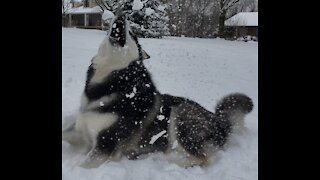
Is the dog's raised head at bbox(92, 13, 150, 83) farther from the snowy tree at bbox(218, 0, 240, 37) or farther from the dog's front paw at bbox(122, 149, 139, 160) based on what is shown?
the snowy tree at bbox(218, 0, 240, 37)

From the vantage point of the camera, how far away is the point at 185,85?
5.00 m

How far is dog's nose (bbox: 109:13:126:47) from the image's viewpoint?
3.03m

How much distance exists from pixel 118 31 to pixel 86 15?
541 centimetres

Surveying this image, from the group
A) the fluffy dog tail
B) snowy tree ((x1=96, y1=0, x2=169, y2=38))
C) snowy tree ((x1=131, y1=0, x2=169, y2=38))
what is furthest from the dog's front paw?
snowy tree ((x1=131, y1=0, x2=169, y2=38))

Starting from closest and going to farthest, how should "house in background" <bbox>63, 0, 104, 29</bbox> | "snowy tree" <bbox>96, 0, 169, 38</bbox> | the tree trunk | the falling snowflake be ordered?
1. the falling snowflake
2. "house in background" <bbox>63, 0, 104, 29</bbox>
3. "snowy tree" <bbox>96, 0, 169, 38</bbox>
4. the tree trunk

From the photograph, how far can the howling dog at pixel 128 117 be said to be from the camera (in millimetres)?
3061

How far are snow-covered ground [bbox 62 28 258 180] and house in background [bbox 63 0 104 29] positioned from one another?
329 mm

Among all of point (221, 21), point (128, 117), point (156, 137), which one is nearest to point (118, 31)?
point (128, 117)

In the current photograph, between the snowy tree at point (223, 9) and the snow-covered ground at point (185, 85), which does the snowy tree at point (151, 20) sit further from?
the snowy tree at point (223, 9)

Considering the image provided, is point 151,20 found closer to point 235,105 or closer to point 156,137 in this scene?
point 235,105

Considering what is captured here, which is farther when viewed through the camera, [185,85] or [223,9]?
[223,9]

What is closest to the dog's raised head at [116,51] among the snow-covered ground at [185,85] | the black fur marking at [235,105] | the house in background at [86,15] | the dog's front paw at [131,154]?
the snow-covered ground at [185,85]
